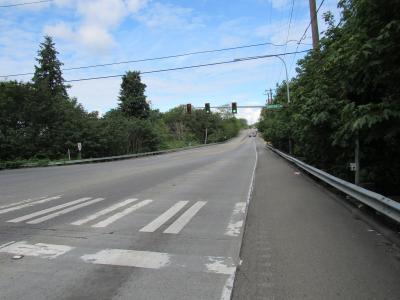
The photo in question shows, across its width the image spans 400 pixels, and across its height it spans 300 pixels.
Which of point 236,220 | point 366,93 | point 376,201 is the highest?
point 366,93

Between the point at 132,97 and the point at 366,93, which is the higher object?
the point at 132,97

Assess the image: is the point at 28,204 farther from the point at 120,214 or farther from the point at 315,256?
the point at 315,256

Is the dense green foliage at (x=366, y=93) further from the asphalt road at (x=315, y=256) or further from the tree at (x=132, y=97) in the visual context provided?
the tree at (x=132, y=97)

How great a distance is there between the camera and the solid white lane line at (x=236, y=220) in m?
8.06

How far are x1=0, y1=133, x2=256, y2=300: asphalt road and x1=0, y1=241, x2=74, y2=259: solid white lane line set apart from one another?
0.01m

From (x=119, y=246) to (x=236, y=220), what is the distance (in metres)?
3.17

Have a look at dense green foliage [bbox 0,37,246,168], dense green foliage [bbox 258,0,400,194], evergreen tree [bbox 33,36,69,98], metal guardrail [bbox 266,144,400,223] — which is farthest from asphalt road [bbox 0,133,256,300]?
evergreen tree [bbox 33,36,69,98]

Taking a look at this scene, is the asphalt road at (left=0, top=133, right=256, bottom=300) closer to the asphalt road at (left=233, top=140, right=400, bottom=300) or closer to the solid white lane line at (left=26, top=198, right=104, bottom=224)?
the solid white lane line at (left=26, top=198, right=104, bottom=224)

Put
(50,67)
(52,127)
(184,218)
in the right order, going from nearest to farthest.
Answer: (184,218)
(52,127)
(50,67)

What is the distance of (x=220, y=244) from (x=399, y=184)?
7.99m

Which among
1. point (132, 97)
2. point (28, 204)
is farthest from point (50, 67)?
point (28, 204)

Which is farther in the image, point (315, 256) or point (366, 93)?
point (366, 93)

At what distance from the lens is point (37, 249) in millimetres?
6613

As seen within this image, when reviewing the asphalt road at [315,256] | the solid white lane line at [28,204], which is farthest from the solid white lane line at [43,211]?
the asphalt road at [315,256]
